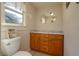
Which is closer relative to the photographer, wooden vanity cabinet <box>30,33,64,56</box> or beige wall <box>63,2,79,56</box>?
beige wall <box>63,2,79,56</box>

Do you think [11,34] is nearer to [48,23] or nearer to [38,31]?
[38,31]

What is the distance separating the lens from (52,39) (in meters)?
1.32

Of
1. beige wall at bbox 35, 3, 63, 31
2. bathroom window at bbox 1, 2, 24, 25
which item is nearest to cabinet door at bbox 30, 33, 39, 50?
beige wall at bbox 35, 3, 63, 31

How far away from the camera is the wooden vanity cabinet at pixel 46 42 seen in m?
1.29

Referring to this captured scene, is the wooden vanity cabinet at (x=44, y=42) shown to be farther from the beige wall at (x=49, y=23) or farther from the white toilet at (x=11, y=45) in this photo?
the white toilet at (x=11, y=45)

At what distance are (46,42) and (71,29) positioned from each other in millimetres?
343

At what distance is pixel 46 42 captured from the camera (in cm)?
132

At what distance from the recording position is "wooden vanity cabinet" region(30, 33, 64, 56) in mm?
1288

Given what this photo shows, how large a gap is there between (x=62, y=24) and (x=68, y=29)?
12 cm

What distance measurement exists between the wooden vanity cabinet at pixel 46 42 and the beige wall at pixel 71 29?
0.09m

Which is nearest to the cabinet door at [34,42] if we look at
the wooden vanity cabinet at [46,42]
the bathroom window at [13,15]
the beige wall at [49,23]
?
the wooden vanity cabinet at [46,42]

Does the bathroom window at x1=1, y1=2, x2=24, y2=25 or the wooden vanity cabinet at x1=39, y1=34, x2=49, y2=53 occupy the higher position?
the bathroom window at x1=1, y1=2, x2=24, y2=25

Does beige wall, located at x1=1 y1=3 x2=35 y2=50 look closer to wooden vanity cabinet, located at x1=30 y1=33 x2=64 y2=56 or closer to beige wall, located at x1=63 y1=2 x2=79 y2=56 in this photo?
wooden vanity cabinet, located at x1=30 y1=33 x2=64 y2=56

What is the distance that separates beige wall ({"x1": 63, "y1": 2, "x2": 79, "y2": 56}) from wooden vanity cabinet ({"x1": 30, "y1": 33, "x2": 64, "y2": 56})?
0.09 metres
